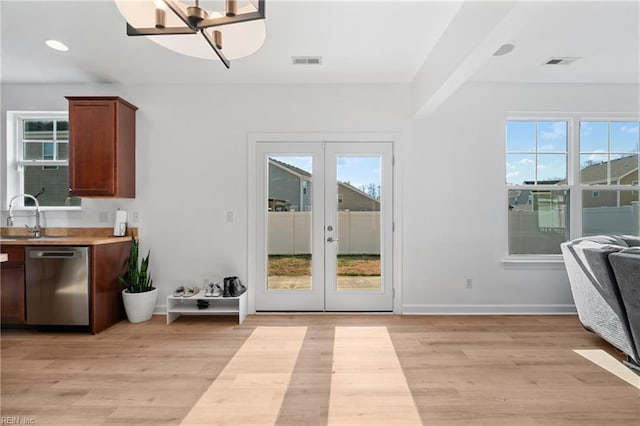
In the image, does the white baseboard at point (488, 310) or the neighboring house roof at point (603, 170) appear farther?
the neighboring house roof at point (603, 170)

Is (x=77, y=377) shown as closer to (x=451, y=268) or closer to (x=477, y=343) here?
(x=477, y=343)

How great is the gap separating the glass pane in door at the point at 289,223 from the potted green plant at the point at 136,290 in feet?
4.21

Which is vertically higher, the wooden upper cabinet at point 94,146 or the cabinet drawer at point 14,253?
the wooden upper cabinet at point 94,146

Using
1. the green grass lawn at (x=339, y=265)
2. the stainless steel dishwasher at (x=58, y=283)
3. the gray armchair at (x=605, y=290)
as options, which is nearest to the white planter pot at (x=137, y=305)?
the stainless steel dishwasher at (x=58, y=283)

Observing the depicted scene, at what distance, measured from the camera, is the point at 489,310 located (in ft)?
12.7

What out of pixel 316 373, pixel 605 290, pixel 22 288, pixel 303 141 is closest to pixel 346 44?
pixel 303 141

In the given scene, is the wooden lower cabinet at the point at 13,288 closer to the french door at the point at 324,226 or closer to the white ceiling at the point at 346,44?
the white ceiling at the point at 346,44

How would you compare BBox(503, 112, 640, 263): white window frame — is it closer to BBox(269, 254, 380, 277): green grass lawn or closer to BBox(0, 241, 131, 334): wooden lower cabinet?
BBox(269, 254, 380, 277): green grass lawn

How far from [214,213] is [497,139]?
3361 mm

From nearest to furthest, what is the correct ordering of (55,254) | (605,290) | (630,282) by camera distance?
(630,282), (605,290), (55,254)

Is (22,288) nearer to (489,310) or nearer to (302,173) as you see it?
(302,173)

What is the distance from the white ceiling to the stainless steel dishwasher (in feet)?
6.15

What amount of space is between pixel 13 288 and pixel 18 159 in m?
1.69

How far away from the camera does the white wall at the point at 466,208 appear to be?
3.89 m
